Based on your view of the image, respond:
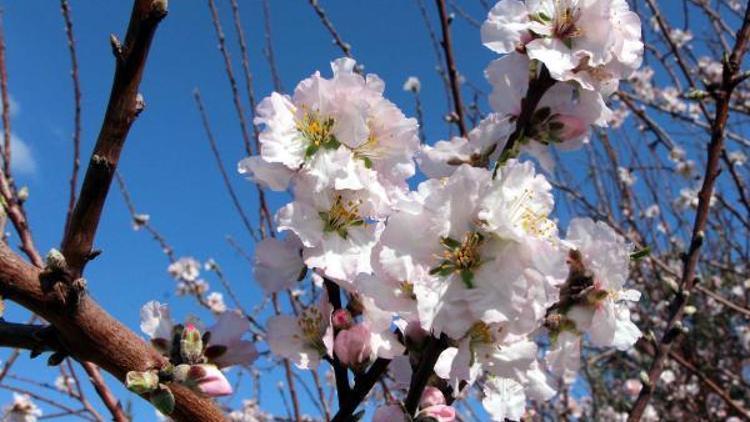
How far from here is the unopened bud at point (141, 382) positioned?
778 millimetres

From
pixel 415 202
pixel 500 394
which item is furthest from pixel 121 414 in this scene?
pixel 415 202

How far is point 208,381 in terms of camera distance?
0.88 metres

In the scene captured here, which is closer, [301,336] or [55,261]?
[55,261]

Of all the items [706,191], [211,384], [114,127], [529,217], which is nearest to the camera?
[114,127]

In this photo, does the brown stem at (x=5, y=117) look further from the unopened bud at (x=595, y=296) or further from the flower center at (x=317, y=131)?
the unopened bud at (x=595, y=296)

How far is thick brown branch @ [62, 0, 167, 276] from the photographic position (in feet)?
2.33

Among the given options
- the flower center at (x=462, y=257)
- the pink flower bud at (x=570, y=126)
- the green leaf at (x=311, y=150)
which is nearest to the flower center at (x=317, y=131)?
the green leaf at (x=311, y=150)

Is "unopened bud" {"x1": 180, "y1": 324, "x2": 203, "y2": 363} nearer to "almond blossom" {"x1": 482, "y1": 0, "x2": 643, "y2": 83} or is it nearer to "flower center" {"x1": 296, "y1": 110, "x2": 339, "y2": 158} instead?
"flower center" {"x1": 296, "y1": 110, "x2": 339, "y2": 158}

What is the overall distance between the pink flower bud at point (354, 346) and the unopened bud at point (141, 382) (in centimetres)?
32

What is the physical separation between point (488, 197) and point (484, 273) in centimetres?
11

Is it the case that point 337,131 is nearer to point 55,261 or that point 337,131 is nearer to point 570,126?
point 570,126

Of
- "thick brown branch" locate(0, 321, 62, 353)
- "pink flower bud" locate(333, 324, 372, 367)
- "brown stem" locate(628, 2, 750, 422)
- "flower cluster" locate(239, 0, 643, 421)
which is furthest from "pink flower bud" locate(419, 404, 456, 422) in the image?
"brown stem" locate(628, 2, 750, 422)

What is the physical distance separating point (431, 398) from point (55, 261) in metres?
0.57

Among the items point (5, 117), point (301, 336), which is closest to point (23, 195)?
point (5, 117)
